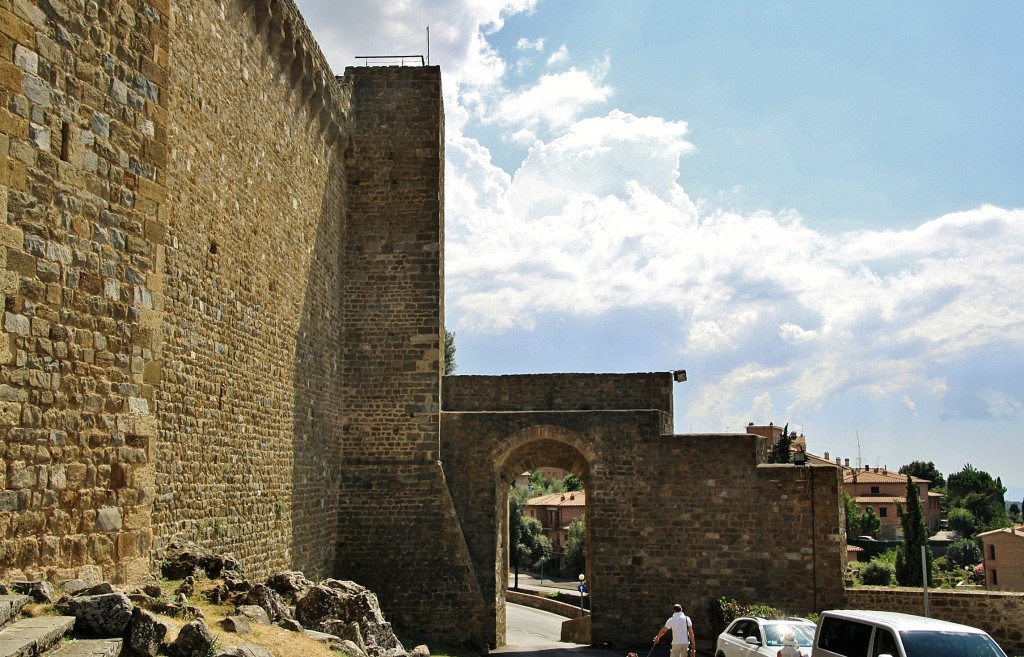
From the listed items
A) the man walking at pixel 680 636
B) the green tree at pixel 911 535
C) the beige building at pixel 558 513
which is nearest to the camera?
the man walking at pixel 680 636

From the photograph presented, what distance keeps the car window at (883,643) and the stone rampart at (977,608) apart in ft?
30.9

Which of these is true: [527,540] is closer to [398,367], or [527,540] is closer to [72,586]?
[398,367]

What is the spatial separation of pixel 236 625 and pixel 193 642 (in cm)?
152

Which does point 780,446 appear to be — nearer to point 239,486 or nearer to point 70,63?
point 239,486

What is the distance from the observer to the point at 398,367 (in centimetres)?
1864

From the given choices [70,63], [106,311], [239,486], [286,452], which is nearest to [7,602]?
[106,311]

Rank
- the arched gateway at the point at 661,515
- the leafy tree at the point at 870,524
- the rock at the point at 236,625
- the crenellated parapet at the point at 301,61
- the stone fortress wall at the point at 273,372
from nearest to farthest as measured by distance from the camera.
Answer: the stone fortress wall at the point at 273,372 → the rock at the point at 236,625 → the crenellated parapet at the point at 301,61 → the arched gateway at the point at 661,515 → the leafy tree at the point at 870,524

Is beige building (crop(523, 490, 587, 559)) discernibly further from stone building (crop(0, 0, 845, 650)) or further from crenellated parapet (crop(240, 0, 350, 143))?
crenellated parapet (crop(240, 0, 350, 143))

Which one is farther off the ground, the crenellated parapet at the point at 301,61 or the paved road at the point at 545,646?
the crenellated parapet at the point at 301,61

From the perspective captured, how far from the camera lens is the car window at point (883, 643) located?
8680 mm

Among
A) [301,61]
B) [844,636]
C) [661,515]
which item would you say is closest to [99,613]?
[844,636]

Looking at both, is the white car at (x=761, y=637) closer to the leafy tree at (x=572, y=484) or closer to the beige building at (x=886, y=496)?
the beige building at (x=886, y=496)

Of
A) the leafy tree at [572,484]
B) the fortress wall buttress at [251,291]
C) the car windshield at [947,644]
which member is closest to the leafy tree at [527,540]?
the leafy tree at [572,484]

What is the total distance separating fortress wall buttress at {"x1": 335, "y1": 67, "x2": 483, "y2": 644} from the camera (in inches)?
714
